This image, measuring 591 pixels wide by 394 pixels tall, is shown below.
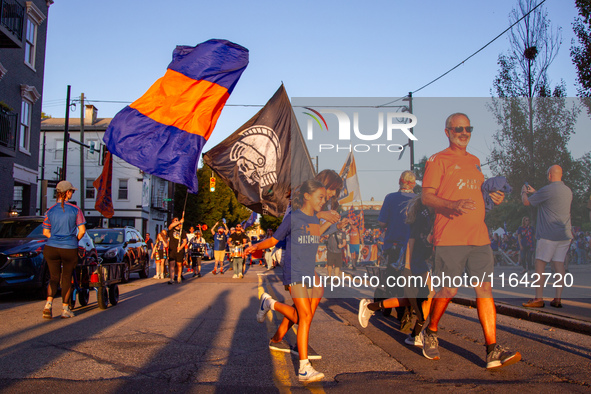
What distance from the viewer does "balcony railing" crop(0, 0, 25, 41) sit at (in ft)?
58.0

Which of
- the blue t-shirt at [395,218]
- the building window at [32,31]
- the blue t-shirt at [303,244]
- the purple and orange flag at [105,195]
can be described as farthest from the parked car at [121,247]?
the blue t-shirt at [303,244]

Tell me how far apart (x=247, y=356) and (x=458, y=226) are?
2.40 meters

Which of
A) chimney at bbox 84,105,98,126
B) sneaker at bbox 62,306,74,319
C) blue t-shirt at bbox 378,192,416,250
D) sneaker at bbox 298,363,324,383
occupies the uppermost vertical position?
chimney at bbox 84,105,98,126

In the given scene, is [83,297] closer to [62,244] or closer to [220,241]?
[62,244]

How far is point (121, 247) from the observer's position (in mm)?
15375

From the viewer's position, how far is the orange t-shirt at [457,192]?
479 cm

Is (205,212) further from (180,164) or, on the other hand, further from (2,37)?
(180,164)

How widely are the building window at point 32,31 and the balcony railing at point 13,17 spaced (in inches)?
113

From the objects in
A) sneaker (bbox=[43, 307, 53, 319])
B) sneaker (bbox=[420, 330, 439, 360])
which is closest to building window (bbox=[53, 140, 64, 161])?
sneaker (bbox=[43, 307, 53, 319])

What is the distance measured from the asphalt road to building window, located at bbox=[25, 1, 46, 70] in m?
17.4

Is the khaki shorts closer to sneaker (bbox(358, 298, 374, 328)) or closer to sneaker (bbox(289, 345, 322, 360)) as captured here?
sneaker (bbox(358, 298, 374, 328))

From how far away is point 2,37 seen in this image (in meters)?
18.2

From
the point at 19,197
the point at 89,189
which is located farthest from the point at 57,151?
the point at 19,197

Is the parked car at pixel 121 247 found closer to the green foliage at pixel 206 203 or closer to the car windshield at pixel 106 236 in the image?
the car windshield at pixel 106 236
